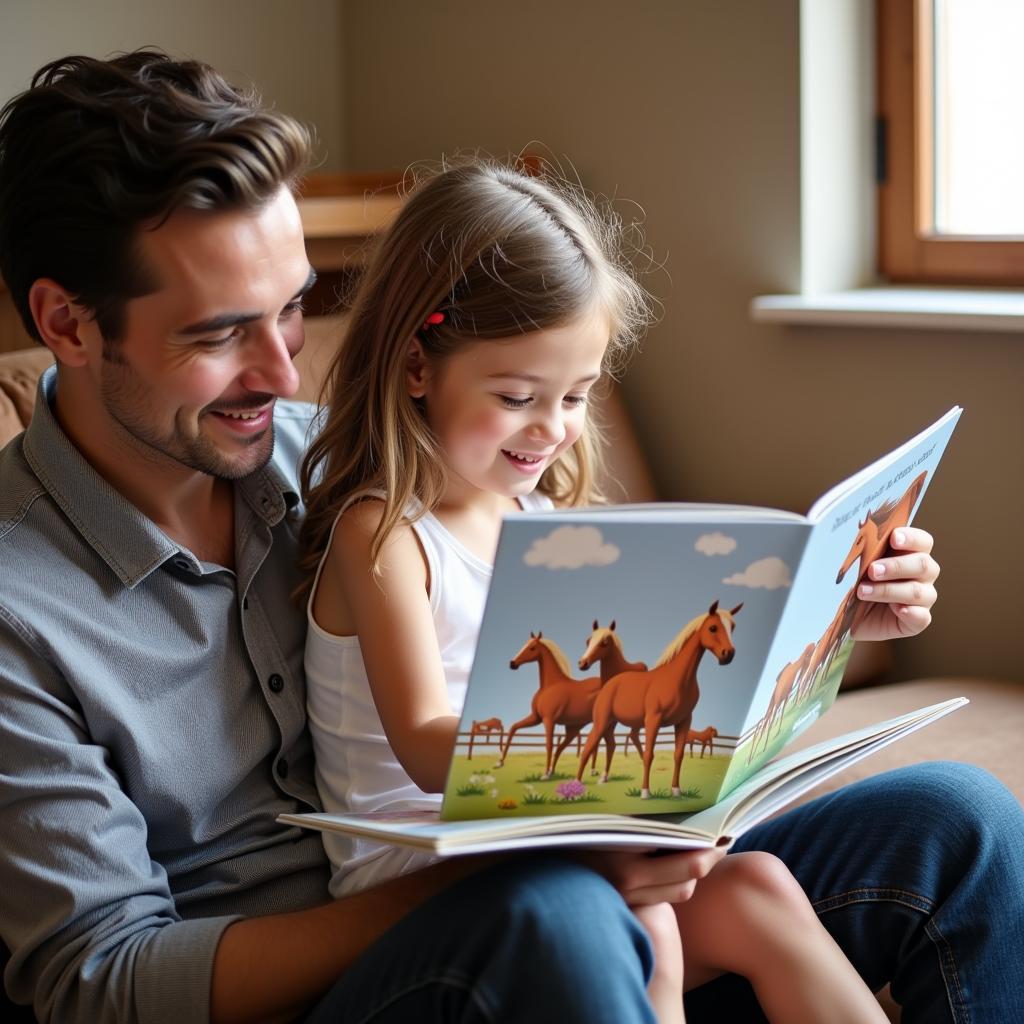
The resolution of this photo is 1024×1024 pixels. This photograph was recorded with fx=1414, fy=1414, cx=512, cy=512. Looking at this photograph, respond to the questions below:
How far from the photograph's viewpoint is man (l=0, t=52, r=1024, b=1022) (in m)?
1.07

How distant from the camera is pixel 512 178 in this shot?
143 centimetres

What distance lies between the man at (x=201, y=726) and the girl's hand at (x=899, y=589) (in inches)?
5.7

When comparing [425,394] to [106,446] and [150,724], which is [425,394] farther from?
[150,724]

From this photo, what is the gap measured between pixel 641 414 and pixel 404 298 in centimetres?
121

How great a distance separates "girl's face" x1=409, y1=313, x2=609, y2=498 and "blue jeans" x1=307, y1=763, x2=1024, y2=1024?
42cm

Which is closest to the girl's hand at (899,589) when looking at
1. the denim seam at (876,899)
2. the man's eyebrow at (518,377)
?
the denim seam at (876,899)

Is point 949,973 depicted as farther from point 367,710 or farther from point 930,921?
point 367,710

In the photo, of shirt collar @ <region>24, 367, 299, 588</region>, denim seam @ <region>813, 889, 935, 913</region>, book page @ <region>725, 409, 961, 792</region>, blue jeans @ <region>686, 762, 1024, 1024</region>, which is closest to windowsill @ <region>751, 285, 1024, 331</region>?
book page @ <region>725, 409, 961, 792</region>

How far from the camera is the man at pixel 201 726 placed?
107 cm

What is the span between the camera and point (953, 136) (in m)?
2.25

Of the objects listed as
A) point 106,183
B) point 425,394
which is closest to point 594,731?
point 425,394

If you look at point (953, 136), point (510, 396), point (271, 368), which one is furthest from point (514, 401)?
point (953, 136)

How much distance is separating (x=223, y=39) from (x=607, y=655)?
77.6 inches

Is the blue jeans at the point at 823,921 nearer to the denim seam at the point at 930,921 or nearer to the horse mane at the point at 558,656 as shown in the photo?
the denim seam at the point at 930,921
